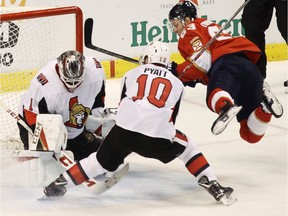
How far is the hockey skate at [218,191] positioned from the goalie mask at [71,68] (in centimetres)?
70

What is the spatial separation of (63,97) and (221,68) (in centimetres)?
77

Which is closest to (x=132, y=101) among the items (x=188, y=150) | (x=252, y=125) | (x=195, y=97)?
(x=188, y=150)

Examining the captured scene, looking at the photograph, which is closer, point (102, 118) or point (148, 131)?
point (148, 131)

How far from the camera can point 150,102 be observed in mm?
4293

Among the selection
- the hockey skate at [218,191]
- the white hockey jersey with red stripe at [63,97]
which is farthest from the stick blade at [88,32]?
the hockey skate at [218,191]

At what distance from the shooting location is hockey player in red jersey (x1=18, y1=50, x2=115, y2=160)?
14.9 ft

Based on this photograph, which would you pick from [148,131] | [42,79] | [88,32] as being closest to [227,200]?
[148,131]

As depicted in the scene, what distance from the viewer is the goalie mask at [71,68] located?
4.48 metres

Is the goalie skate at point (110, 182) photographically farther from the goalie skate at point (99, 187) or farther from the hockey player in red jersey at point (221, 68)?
the hockey player in red jersey at point (221, 68)

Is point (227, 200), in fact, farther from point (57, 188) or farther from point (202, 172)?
point (57, 188)

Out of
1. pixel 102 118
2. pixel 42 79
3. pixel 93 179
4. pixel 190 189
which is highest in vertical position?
pixel 42 79

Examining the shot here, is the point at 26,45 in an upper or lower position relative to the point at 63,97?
lower

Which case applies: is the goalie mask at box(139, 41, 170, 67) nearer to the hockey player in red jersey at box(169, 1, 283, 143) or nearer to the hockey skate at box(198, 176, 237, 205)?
the hockey player in red jersey at box(169, 1, 283, 143)

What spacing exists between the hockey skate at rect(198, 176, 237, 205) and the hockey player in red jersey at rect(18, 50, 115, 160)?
68cm
